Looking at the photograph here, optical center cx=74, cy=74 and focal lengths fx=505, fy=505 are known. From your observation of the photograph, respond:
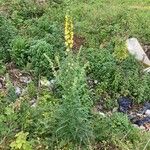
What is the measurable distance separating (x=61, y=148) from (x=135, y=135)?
1.15m

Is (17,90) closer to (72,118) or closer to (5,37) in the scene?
(5,37)

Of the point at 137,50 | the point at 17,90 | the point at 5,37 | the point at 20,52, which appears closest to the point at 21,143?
the point at 17,90

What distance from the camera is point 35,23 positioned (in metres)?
9.73

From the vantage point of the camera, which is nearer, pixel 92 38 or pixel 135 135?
pixel 135 135

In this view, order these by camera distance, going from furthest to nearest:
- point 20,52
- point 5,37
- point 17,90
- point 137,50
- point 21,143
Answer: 1. point 137,50
2. point 5,37
3. point 20,52
4. point 17,90
5. point 21,143

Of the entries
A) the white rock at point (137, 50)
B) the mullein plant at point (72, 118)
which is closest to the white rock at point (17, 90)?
the mullein plant at point (72, 118)

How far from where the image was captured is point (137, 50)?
367 inches

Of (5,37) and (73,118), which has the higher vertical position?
(73,118)

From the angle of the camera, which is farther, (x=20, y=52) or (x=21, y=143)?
(x=20, y=52)

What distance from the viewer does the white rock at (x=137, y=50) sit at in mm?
9180

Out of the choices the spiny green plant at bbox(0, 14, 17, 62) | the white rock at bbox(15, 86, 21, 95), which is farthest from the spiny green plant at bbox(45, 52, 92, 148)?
the spiny green plant at bbox(0, 14, 17, 62)

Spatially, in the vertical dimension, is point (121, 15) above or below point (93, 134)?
below

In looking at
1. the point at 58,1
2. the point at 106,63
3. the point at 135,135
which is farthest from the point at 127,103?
the point at 58,1

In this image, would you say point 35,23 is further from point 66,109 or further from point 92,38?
point 66,109
